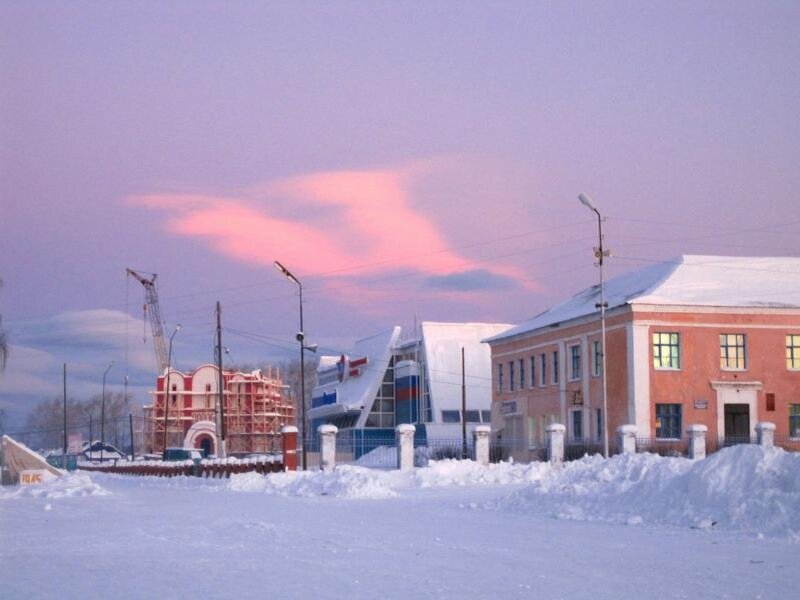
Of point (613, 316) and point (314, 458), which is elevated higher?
point (613, 316)

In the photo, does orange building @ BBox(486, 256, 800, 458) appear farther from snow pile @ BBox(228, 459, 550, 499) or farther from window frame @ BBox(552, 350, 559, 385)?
snow pile @ BBox(228, 459, 550, 499)

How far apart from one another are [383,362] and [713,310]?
3463cm

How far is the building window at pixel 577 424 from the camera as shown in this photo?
194 feet

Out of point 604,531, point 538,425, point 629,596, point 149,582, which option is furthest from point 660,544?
point 538,425

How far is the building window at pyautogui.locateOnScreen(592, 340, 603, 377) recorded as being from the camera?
5700 centimetres

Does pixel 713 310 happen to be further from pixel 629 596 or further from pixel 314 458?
pixel 629 596

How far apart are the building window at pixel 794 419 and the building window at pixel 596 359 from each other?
29.0 ft

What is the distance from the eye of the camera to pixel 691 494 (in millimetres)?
22891

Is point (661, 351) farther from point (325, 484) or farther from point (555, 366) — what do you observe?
point (325, 484)

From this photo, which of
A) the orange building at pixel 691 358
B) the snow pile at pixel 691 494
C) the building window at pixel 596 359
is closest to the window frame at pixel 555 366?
the orange building at pixel 691 358

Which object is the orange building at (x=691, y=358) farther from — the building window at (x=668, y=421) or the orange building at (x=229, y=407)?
the orange building at (x=229, y=407)

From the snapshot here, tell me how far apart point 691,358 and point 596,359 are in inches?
183

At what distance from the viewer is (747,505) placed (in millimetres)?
21344

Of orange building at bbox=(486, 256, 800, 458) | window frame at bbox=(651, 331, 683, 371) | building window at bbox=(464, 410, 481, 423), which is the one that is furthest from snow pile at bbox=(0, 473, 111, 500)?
building window at bbox=(464, 410, 481, 423)
